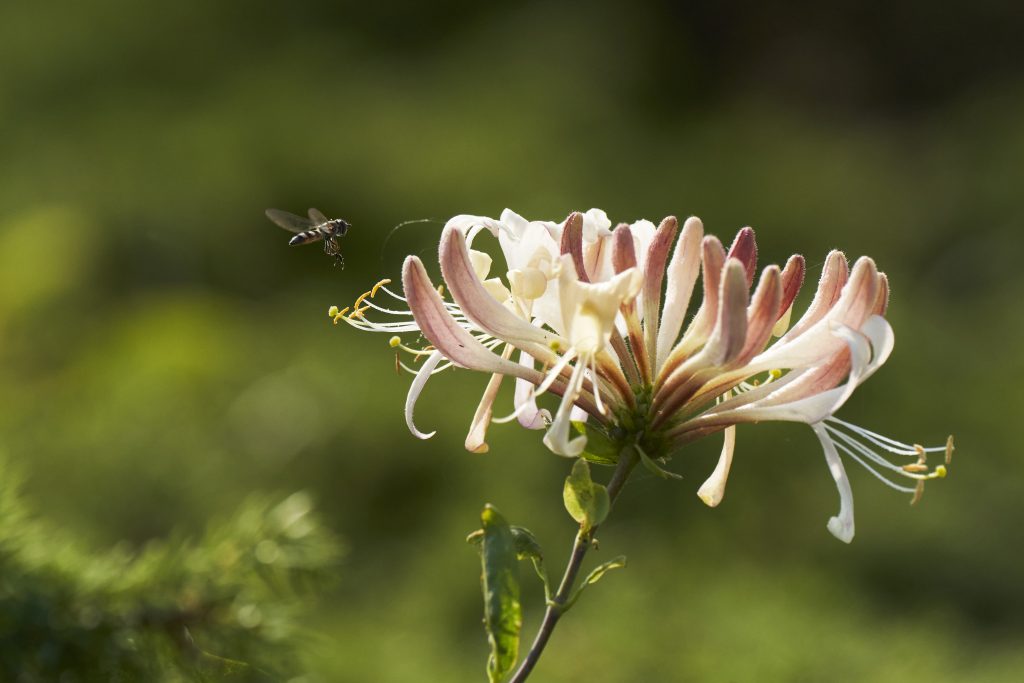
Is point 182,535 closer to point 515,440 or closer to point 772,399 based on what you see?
point 772,399

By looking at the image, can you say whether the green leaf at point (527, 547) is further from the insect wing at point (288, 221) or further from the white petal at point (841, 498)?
the insect wing at point (288, 221)

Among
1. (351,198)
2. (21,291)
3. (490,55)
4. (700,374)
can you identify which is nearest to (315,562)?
(700,374)

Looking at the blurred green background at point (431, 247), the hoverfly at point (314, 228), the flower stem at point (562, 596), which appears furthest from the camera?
the blurred green background at point (431, 247)

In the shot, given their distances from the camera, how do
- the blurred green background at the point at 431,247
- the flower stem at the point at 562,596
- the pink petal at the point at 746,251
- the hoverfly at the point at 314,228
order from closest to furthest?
the flower stem at the point at 562,596 → the pink petal at the point at 746,251 → the hoverfly at the point at 314,228 → the blurred green background at the point at 431,247

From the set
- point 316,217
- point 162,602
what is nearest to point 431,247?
point 316,217

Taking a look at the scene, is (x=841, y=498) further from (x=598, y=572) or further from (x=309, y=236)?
(x=309, y=236)

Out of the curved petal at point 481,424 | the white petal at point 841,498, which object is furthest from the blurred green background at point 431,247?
the white petal at point 841,498
